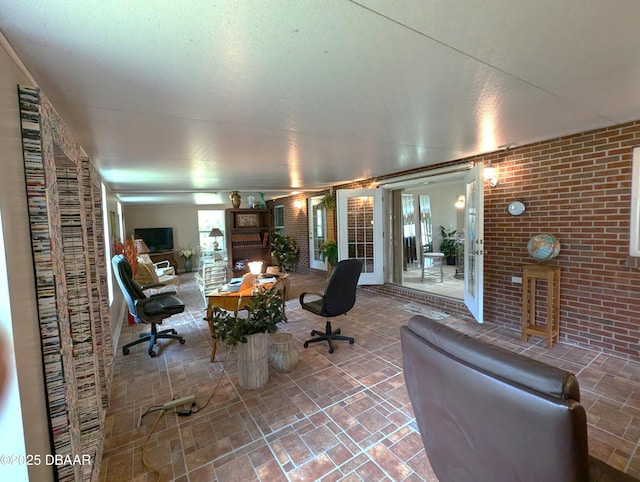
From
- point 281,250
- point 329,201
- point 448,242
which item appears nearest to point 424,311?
point 329,201

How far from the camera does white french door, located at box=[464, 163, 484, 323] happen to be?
10.8 ft

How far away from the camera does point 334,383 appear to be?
249 centimetres

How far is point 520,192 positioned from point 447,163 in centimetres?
110

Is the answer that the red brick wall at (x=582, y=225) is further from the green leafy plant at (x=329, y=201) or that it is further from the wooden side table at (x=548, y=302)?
the green leafy plant at (x=329, y=201)

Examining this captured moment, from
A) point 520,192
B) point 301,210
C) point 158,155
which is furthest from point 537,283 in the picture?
point 301,210

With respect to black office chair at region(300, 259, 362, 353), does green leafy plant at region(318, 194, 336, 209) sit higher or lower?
higher

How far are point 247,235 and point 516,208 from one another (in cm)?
446

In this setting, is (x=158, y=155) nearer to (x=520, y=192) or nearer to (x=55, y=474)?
(x=55, y=474)

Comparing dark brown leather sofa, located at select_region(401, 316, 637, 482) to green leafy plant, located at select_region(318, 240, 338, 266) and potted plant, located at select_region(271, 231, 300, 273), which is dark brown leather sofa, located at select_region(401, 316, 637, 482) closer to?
green leafy plant, located at select_region(318, 240, 338, 266)

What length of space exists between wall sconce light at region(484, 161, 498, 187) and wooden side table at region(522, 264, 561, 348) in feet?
3.63

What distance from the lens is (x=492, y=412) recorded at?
912mm

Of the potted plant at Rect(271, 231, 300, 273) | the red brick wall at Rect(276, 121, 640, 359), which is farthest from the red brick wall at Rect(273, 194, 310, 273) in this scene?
the red brick wall at Rect(276, 121, 640, 359)

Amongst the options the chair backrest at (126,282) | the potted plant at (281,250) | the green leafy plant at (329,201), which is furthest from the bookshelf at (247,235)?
the chair backrest at (126,282)

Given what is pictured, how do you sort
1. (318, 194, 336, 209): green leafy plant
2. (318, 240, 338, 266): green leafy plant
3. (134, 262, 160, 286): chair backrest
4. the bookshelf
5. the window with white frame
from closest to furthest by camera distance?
(134, 262, 160, 286): chair backrest < the bookshelf < (318, 240, 338, 266): green leafy plant < (318, 194, 336, 209): green leafy plant < the window with white frame
